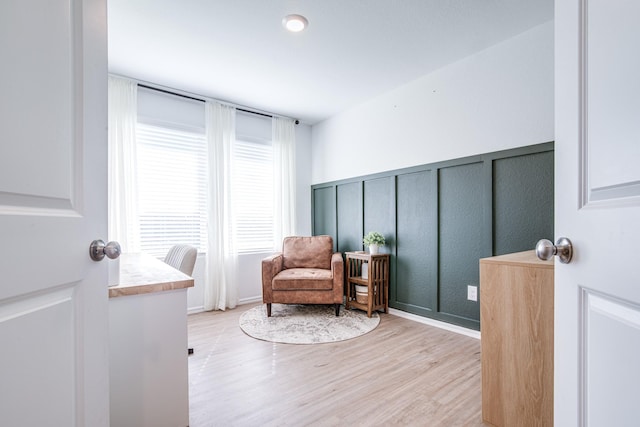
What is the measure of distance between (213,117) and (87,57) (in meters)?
3.15

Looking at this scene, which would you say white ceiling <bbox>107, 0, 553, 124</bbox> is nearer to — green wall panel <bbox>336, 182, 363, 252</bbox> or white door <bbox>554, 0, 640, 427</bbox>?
green wall panel <bbox>336, 182, 363, 252</bbox>

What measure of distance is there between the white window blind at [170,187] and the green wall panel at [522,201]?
3.17 m

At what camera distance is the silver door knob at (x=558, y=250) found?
0.66 m

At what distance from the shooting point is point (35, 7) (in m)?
0.60

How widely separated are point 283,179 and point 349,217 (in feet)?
3.60

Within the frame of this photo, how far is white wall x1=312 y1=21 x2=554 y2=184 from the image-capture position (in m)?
2.38

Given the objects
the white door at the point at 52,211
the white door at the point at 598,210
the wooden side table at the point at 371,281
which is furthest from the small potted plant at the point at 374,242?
the white door at the point at 52,211

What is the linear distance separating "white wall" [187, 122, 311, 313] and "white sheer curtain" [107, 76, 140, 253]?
80cm

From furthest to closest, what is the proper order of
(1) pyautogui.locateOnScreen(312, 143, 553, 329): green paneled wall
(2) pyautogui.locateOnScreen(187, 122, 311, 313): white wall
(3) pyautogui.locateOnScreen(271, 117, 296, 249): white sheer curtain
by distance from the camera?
(3) pyautogui.locateOnScreen(271, 117, 296, 249): white sheer curtain < (2) pyautogui.locateOnScreen(187, 122, 311, 313): white wall < (1) pyautogui.locateOnScreen(312, 143, 553, 329): green paneled wall

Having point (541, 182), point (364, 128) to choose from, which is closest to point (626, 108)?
point (541, 182)

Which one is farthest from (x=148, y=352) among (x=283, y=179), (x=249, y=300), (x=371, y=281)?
(x=283, y=179)

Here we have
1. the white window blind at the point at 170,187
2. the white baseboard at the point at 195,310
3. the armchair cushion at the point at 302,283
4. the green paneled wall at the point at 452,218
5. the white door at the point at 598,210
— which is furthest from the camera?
the white baseboard at the point at 195,310

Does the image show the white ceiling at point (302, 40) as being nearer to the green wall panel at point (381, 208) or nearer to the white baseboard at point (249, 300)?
the green wall panel at point (381, 208)

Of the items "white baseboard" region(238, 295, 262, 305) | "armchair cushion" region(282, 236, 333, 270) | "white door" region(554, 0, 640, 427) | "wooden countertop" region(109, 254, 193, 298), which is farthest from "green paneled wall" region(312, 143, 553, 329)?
"wooden countertop" region(109, 254, 193, 298)
